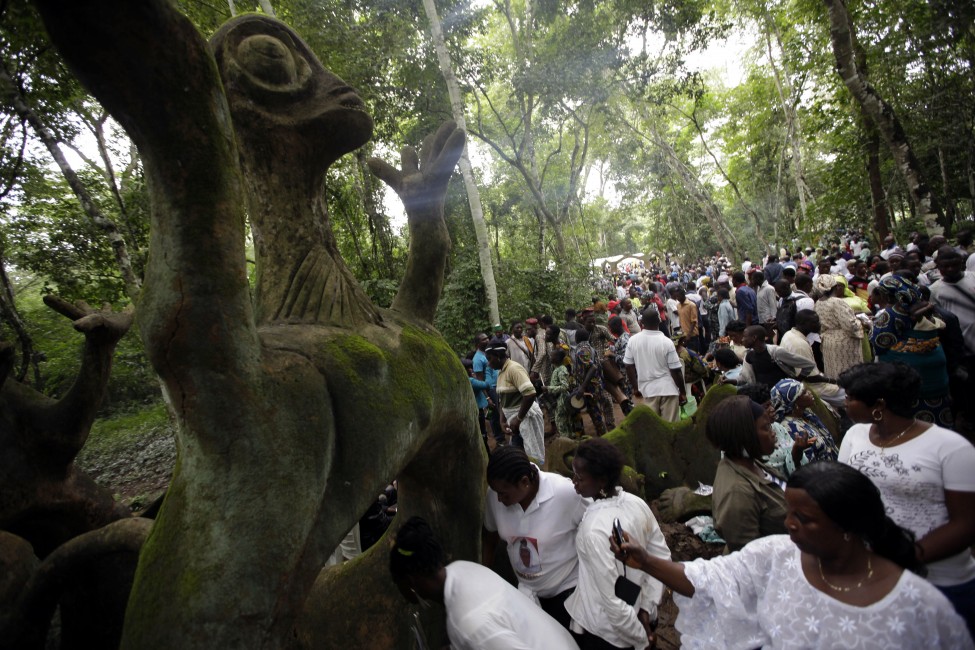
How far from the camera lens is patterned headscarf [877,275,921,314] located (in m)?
4.05

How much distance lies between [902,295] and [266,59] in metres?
4.85

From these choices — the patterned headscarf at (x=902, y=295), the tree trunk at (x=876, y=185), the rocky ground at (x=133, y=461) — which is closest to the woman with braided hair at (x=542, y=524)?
the patterned headscarf at (x=902, y=295)

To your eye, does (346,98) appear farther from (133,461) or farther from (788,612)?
(133,461)

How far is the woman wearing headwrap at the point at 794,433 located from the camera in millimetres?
3098

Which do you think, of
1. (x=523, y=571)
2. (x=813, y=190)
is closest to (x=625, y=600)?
(x=523, y=571)

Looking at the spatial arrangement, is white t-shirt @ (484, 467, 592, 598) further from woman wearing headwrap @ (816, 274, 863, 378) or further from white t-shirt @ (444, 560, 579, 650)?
woman wearing headwrap @ (816, 274, 863, 378)

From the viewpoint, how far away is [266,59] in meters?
2.24

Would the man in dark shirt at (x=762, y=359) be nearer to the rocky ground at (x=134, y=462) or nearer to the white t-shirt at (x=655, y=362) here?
the white t-shirt at (x=655, y=362)

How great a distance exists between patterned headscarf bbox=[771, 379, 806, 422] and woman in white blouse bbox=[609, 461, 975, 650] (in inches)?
69.8

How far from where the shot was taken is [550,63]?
12688 mm

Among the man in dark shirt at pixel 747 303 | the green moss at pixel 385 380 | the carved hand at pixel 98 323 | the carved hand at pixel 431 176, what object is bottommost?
the man in dark shirt at pixel 747 303

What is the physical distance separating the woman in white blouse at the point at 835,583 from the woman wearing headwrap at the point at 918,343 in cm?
285

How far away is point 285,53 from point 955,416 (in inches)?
253

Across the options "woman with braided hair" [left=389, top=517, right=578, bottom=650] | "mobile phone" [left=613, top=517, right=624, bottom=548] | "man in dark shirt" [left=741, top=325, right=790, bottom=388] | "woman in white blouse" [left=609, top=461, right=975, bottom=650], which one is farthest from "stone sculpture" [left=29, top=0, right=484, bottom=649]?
"man in dark shirt" [left=741, top=325, right=790, bottom=388]
